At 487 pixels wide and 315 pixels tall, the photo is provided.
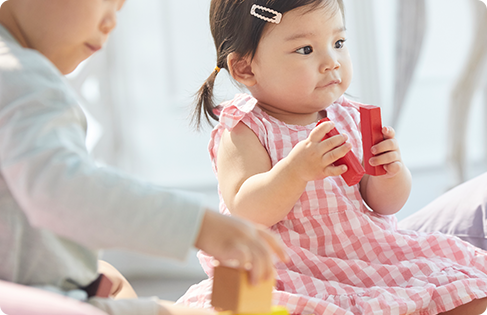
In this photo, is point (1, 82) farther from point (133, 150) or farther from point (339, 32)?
point (133, 150)

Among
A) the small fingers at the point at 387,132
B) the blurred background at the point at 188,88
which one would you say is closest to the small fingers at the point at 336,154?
the small fingers at the point at 387,132

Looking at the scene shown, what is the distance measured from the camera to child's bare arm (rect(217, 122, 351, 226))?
2.27ft

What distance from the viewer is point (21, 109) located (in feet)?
1.50

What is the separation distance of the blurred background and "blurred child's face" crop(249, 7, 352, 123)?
0.69 meters

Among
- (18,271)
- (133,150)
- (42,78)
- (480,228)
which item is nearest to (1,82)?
(42,78)

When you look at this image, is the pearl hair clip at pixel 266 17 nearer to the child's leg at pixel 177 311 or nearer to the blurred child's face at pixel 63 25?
the blurred child's face at pixel 63 25

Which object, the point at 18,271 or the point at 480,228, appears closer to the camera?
the point at 18,271

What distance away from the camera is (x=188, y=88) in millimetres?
2059

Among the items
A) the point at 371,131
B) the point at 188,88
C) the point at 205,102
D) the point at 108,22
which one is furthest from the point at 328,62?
the point at 188,88

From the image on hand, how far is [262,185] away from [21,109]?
38 cm

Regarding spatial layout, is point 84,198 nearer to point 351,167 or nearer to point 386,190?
point 351,167

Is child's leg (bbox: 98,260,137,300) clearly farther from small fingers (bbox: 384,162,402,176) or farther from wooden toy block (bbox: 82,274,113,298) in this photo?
small fingers (bbox: 384,162,402,176)

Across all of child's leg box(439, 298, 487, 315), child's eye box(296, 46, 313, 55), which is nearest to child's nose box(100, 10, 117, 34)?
child's eye box(296, 46, 313, 55)

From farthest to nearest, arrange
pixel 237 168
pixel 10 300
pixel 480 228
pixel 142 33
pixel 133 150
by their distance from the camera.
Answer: pixel 142 33, pixel 133 150, pixel 480 228, pixel 237 168, pixel 10 300
